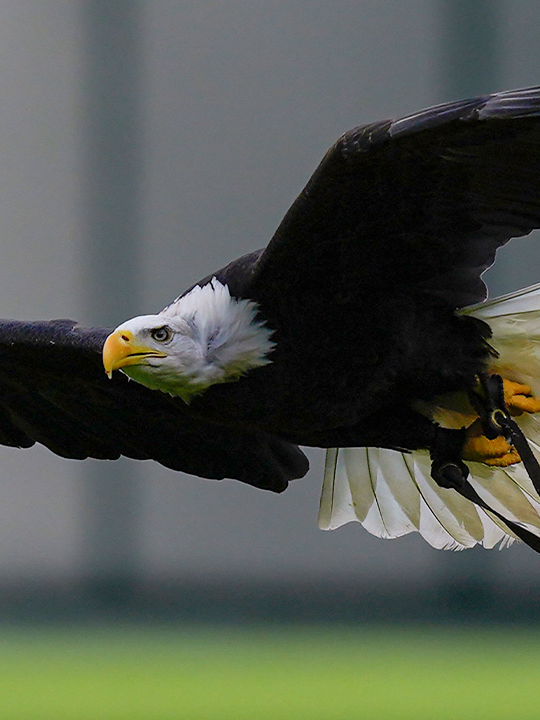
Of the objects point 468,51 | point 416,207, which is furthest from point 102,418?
point 468,51

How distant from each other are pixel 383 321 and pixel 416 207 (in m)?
0.25

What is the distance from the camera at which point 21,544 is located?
17.9ft

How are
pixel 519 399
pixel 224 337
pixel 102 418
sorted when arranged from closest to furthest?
pixel 224 337 → pixel 519 399 → pixel 102 418

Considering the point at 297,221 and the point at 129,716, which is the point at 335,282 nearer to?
the point at 297,221

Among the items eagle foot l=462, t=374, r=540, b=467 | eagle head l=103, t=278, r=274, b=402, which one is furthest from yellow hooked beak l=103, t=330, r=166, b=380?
eagle foot l=462, t=374, r=540, b=467

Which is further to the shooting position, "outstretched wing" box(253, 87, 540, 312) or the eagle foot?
the eagle foot

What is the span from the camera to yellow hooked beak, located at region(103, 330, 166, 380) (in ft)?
7.16

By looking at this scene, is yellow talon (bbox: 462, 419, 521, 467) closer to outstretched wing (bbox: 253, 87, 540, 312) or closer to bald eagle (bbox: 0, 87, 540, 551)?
bald eagle (bbox: 0, 87, 540, 551)

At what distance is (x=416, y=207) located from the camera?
2.10 meters

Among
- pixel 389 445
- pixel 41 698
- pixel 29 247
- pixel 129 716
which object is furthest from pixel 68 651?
pixel 389 445

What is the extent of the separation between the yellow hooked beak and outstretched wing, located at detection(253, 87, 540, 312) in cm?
22

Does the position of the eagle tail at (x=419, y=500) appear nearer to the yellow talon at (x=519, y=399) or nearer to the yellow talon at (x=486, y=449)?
the yellow talon at (x=486, y=449)

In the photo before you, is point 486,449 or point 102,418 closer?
point 486,449

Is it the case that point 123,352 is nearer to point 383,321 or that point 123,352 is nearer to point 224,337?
point 224,337
